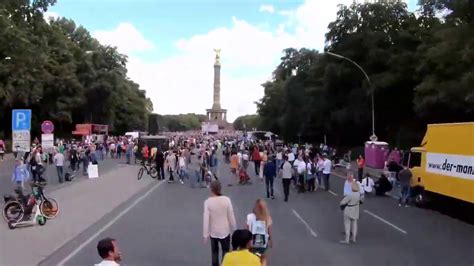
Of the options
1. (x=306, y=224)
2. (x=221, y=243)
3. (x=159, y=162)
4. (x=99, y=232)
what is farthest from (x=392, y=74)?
(x=221, y=243)

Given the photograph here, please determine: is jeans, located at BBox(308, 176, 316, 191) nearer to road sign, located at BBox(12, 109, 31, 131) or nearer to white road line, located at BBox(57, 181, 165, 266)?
white road line, located at BBox(57, 181, 165, 266)

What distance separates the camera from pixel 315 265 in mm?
10953

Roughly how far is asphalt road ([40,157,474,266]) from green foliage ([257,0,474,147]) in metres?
17.7

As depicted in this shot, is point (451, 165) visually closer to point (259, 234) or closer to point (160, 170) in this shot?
point (259, 234)

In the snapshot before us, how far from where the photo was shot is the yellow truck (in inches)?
708

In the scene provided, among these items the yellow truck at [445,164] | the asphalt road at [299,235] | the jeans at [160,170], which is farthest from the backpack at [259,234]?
the jeans at [160,170]

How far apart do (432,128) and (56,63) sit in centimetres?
6575

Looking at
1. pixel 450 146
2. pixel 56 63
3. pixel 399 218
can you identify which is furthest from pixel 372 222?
pixel 56 63

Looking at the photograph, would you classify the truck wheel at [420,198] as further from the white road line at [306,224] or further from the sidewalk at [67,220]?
the sidewalk at [67,220]

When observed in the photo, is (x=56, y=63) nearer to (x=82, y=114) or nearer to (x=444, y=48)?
(x=82, y=114)

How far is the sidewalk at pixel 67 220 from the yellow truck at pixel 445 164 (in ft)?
34.4

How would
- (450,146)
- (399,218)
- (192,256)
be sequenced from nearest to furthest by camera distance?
(192,256)
(399,218)
(450,146)

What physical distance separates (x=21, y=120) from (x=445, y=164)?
13.2 metres

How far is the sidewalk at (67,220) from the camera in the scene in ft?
39.0
